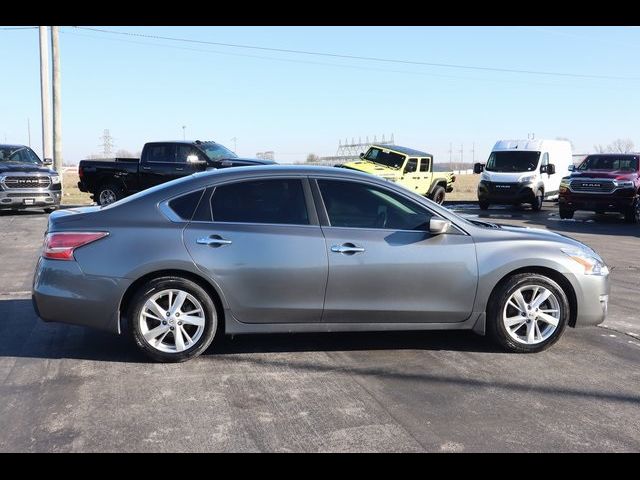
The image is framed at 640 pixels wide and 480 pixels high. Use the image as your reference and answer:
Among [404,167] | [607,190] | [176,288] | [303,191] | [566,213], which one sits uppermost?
[404,167]

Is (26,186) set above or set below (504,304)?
above

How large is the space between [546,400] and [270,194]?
2624mm

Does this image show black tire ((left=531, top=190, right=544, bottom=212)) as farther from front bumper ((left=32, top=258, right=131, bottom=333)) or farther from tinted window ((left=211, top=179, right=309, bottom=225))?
front bumper ((left=32, top=258, right=131, bottom=333))

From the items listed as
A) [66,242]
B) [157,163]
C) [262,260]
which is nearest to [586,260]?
[262,260]

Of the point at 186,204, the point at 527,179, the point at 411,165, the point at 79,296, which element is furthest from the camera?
the point at 527,179

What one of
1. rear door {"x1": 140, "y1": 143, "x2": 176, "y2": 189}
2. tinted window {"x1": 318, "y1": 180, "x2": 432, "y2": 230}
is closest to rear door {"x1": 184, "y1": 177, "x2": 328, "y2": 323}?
tinted window {"x1": 318, "y1": 180, "x2": 432, "y2": 230}

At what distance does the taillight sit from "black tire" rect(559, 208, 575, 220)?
1590 cm

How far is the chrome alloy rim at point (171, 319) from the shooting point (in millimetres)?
5227

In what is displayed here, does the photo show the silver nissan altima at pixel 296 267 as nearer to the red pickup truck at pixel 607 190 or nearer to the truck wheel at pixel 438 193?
the red pickup truck at pixel 607 190

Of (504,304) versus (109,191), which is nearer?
(504,304)

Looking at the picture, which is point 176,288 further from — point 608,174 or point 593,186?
point 608,174

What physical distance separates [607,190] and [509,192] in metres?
4.07

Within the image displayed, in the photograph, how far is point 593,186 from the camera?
1806cm
